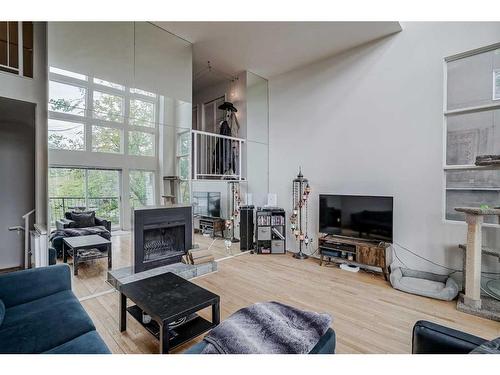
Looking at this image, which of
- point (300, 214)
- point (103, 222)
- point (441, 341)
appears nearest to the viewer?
point (441, 341)

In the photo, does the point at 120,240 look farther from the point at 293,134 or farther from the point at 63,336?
the point at 293,134

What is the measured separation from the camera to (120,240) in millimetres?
3123

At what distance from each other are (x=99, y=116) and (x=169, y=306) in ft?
7.88

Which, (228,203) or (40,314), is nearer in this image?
(40,314)

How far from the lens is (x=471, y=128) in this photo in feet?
9.84

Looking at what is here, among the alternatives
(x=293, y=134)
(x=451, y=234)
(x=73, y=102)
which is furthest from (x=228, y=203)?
(x=451, y=234)

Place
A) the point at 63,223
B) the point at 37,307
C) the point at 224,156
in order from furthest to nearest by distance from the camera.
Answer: the point at 224,156
the point at 63,223
the point at 37,307

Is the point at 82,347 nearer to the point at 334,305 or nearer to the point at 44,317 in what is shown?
the point at 44,317

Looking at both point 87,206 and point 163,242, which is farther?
point 163,242

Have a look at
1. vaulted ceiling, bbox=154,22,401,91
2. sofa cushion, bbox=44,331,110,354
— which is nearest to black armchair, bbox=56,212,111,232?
sofa cushion, bbox=44,331,110,354

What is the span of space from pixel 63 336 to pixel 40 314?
1.21 ft

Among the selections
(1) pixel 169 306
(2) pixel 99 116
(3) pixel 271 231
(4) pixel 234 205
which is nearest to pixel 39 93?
(2) pixel 99 116

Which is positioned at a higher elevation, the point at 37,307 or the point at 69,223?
the point at 69,223
